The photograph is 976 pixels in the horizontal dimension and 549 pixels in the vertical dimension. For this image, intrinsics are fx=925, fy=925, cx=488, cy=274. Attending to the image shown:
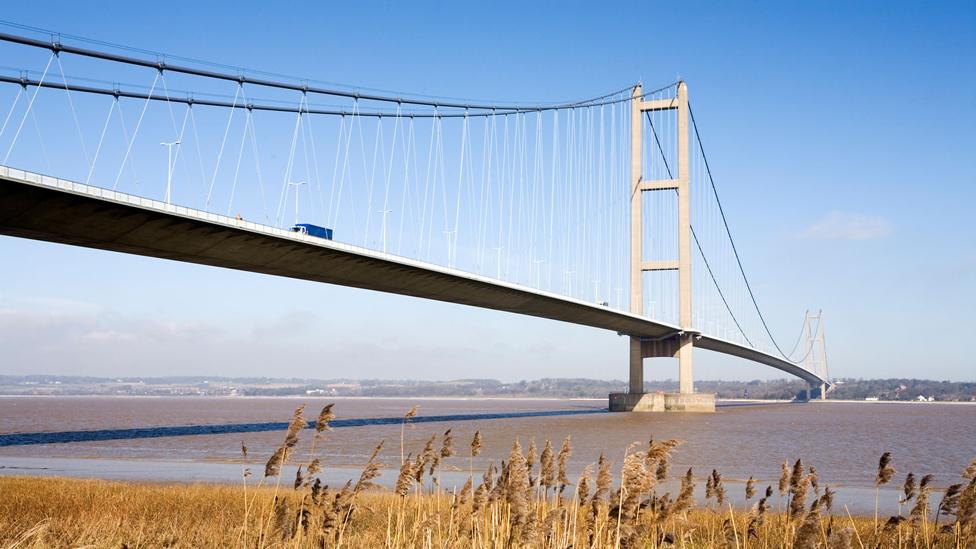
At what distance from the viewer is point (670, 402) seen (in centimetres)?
7175

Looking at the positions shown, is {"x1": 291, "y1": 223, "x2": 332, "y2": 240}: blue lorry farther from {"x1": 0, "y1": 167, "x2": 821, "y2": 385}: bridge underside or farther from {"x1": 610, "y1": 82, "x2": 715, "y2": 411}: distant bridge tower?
{"x1": 610, "y1": 82, "x2": 715, "y2": 411}: distant bridge tower

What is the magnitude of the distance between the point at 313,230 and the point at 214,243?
15.7ft

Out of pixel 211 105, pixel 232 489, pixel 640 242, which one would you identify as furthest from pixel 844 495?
pixel 640 242

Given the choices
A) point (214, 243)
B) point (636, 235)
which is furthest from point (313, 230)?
point (636, 235)

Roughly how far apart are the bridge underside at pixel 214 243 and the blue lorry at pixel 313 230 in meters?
0.71

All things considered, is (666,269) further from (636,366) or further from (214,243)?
(214,243)

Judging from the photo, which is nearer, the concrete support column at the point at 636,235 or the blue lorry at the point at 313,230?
the blue lorry at the point at 313,230

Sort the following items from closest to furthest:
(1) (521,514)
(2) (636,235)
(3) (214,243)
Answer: (1) (521,514)
(3) (214,243)
(2) (636,235)

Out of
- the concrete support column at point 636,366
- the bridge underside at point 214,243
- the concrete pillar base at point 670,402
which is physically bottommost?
the concrete pillar base at point 670,402

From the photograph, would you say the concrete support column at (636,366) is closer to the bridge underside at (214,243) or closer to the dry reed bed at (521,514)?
the bridge underside at (214,243)

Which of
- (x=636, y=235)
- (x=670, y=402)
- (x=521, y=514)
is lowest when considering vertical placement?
(x=521, y=514)

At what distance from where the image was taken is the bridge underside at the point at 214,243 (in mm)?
29938

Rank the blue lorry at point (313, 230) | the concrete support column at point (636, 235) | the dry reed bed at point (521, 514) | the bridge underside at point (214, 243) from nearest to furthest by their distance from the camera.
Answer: the dry reed bed at point (521, 514) < the bridge underside at point (214, 243) < the blue lorry at point (313, 230) < the concrete support column at point (636, 235)

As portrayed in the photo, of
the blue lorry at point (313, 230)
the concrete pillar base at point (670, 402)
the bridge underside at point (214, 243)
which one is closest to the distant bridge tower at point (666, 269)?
the concrete pillar base at point (670, 402)
